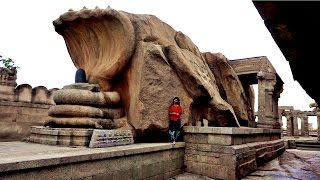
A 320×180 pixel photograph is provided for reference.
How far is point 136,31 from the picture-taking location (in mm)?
6766

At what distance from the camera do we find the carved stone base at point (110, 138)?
494cm

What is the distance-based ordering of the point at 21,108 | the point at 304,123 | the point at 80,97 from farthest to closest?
the point at 304,123 < the point at 21,108 < the point at 80,97

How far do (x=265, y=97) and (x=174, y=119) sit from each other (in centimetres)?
682

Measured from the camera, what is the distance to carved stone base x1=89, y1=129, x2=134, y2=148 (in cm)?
494

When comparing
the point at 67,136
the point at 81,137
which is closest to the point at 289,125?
the point at 81,137

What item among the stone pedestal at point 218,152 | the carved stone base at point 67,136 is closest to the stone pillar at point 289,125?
the stone pedestal at point 218,152

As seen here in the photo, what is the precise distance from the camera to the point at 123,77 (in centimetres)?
686

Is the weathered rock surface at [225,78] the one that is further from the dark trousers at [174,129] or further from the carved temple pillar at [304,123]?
the carved temple pillar at [304,123]

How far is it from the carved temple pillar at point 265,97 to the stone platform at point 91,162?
21.3 ft

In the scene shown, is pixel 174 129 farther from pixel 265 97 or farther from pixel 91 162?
pixel 265 97

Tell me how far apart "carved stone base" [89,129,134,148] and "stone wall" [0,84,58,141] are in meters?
3.66

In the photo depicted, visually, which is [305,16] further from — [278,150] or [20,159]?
[278,150]

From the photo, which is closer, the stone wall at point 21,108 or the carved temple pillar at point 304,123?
the stone wall at point 21,108

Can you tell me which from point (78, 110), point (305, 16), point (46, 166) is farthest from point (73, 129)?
point (305, 16)
